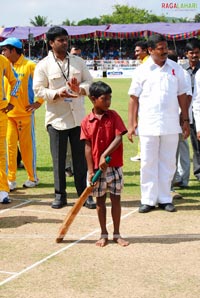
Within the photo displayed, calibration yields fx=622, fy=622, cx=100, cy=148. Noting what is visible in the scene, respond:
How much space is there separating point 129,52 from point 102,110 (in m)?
67.4

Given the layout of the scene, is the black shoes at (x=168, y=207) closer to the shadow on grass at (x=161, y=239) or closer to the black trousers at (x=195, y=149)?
the shadow on grass at (x=161, y=239)

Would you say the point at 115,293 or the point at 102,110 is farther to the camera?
the point at 102,110

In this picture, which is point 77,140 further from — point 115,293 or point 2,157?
point 115,293

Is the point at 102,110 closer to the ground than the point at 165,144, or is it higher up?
higher up

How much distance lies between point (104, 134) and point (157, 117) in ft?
4.62

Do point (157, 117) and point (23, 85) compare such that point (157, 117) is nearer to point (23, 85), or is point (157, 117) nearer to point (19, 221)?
point (19, 221)

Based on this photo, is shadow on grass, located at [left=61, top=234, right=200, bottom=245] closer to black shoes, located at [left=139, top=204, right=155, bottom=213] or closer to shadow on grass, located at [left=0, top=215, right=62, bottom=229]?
shadow on grass, located at [left=0, top=215, right=62, bottom=229]

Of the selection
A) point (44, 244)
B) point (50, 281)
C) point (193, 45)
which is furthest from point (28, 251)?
point (193, 45)

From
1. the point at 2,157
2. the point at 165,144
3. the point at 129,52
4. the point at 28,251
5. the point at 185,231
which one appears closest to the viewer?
the point at 28,251

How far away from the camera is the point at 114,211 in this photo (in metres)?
6.28

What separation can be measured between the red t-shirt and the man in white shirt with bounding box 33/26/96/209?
146cm

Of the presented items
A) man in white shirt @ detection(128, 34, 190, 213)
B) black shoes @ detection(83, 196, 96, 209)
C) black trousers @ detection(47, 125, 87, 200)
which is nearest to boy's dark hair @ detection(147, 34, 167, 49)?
man in white shirt @ detection(128, 34, 190, 213)

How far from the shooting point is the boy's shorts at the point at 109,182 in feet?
20.4

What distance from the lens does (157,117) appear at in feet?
24.5
